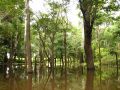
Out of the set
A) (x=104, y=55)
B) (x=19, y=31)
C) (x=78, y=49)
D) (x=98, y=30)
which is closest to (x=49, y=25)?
(x=19, y=31)

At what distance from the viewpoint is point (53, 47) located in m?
39.4

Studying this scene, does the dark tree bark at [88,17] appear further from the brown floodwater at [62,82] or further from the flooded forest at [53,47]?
the brown floodwater at [62,82]

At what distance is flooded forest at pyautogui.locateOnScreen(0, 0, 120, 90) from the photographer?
19.2m

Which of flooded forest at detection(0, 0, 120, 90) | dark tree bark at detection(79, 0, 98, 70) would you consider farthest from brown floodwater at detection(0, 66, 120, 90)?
dark tree bark at detection(79, 0, 98, 70)

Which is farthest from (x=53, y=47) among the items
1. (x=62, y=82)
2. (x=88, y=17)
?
(x=62, y=82)

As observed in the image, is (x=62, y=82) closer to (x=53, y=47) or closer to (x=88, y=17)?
(x=88, y=17)

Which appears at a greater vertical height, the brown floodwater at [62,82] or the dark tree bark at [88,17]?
the dark tree bark at [88,17]

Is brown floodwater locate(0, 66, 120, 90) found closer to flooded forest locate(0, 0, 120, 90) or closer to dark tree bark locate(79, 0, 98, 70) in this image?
flooded forest locate(0, 0, 120, 90)

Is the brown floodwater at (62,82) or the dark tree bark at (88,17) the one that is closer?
the brown floodwater at (62,82)

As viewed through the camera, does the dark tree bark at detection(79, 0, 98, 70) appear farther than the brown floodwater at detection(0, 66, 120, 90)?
Yes

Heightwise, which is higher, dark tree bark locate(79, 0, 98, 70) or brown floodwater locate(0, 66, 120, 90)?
dark tree bark locate(79, 0, 98, 70)

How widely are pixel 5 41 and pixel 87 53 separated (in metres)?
13.3

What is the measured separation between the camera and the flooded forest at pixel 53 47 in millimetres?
19203

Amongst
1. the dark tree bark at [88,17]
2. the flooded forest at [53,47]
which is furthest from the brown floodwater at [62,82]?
the dark tree bark at [88,17]
